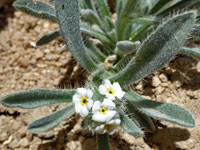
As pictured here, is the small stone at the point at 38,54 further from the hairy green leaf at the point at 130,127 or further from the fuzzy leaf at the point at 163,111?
the hairy green leaf at the point at 130,127

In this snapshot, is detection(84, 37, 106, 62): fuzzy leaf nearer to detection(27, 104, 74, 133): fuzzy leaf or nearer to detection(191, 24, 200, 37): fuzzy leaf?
detection(27, 104, 74, 133): fuzzy leaf

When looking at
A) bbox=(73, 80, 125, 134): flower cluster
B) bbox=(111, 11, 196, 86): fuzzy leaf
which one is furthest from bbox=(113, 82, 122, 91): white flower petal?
bbox=(111, 11, 196, 86): fuzzy leaf

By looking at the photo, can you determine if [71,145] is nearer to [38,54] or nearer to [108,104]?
[108,104]

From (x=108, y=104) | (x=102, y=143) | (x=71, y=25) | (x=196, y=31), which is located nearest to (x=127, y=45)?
(x=71, y=25)

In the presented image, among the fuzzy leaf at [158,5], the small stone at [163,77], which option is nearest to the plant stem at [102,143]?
the small stone at [163,77]

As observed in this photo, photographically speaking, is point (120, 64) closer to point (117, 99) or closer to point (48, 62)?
point (117, 99)

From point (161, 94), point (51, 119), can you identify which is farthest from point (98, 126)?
point (161, 94)
